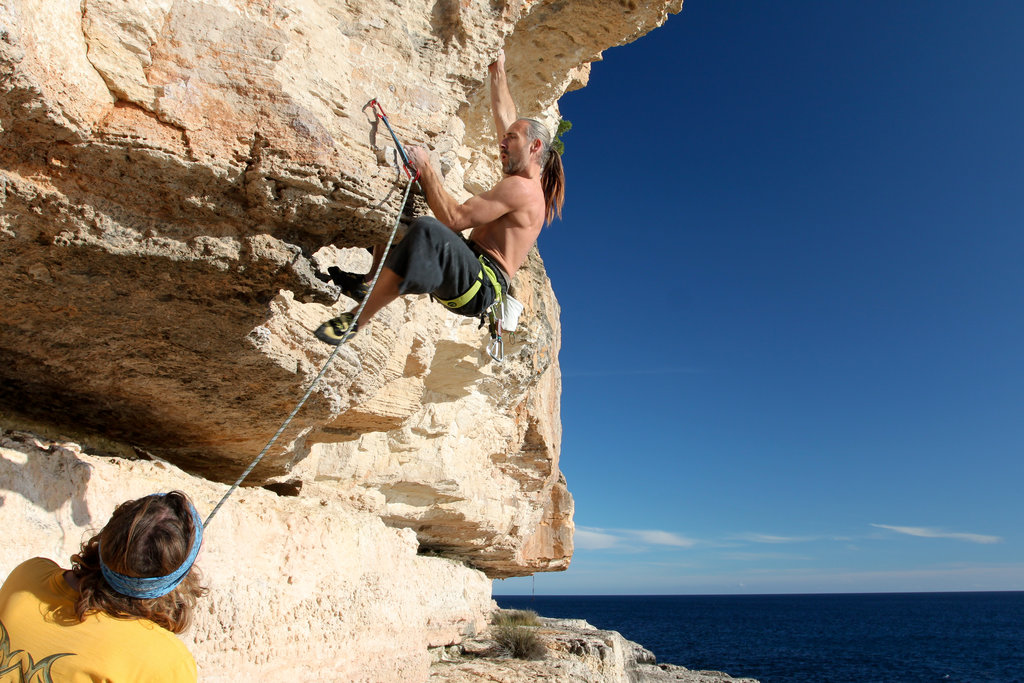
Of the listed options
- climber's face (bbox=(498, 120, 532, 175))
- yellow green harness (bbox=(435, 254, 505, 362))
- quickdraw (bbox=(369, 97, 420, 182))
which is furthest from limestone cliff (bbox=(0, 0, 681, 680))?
yellow green harness (bbox=(435, 254, 505, 362))

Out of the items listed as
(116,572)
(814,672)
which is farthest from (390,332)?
(814,672)

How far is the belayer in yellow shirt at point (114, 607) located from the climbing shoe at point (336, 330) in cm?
119

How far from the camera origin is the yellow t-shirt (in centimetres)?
178

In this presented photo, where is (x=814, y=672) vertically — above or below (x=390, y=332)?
below

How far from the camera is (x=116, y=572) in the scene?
6.14ft

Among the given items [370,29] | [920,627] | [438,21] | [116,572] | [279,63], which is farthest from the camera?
[920,627]

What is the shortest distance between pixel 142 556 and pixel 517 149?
2855mm

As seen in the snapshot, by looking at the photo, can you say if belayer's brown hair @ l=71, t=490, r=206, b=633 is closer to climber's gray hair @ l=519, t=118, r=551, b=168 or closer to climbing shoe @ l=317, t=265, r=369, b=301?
climbing shoe @ l=317, t=265, r=369, b=301

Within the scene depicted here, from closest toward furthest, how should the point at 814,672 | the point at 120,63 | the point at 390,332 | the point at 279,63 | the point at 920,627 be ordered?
the point at 120,63
the point at 279,63
the point at 390,332
the point at 814,672
the point at 920,627

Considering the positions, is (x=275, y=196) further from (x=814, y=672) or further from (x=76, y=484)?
(x=814, y=672)

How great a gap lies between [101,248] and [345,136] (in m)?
1.28

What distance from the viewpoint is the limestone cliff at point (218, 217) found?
295 centimetres

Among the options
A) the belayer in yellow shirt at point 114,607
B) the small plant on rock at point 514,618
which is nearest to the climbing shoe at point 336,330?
the belayer in yellow shirt at point 114,607

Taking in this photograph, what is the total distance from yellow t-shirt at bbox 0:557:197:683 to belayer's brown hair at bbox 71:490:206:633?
0.12ft
